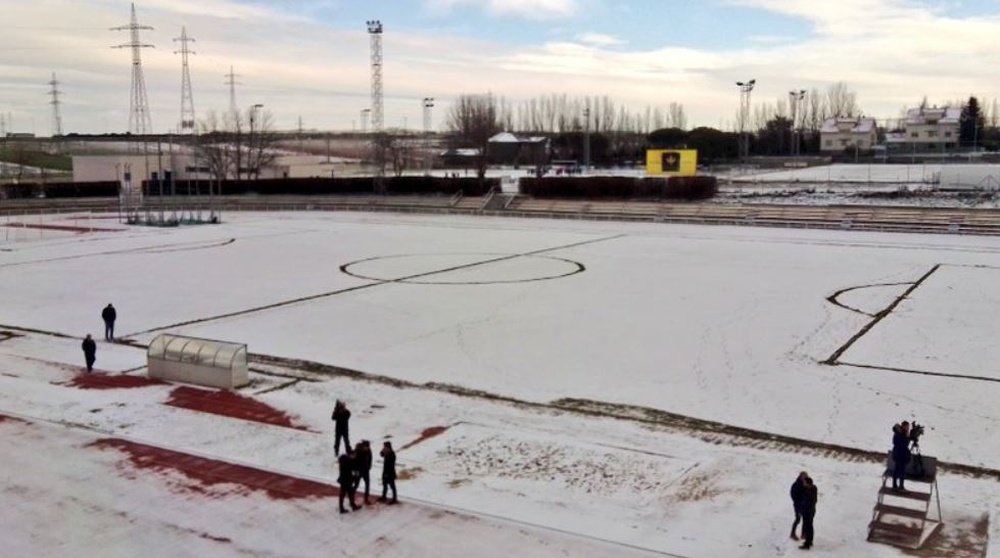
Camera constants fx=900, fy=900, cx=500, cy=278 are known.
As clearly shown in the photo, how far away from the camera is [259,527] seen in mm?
13375

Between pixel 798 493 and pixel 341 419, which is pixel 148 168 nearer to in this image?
pixel 341 419

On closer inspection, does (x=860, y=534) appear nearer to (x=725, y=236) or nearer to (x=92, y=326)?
(x=92, y=326)

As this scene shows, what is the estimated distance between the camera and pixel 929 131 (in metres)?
149

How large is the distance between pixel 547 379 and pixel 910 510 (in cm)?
1026

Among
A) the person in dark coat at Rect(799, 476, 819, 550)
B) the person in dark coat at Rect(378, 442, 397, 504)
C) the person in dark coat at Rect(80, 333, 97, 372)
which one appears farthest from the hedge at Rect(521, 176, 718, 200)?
the person in dark coat at Rect(799, 476, 819, 550)

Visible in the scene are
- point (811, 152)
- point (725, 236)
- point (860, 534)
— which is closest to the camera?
point (860, 534)

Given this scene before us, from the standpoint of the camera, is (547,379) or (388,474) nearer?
(388,474)

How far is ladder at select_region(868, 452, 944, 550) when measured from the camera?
12.7m

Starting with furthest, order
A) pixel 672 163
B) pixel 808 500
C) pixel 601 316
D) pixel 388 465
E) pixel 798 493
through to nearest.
Result: 1. pixel 672 163
2. pixel 601 316
3. pixel 388 465
4. pixel 798 493
5. pixel 808 500

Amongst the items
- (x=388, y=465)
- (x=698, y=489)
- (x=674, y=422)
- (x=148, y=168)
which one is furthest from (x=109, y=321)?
(x=148, y=168)

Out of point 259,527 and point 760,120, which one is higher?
point 760,120

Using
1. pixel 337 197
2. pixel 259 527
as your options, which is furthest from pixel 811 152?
pixel 259 527

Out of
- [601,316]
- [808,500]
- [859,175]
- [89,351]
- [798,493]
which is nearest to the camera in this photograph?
[808,500]

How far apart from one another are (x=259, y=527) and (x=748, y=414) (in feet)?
34.8
